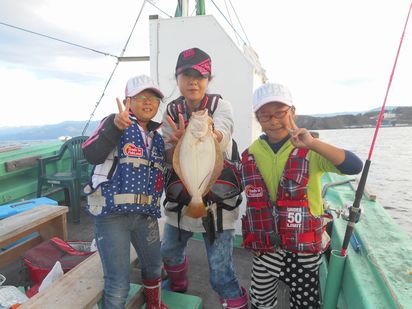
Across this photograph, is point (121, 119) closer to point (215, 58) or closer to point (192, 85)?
point (192, 85)

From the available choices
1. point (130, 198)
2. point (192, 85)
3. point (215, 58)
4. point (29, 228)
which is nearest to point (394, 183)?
point (215, 58)

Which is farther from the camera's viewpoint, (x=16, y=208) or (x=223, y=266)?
(x=16, y=208)

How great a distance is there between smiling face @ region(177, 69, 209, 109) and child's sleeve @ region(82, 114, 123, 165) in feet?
2.11

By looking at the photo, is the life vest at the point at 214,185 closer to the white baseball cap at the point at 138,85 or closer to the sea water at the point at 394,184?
the white baseball cap at the point at 138,85

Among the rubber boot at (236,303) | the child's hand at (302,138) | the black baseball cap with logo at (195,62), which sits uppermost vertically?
the black baseball cap with logo at (195,62)

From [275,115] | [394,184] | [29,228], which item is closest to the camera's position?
[275,115]

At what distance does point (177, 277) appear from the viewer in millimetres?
3035

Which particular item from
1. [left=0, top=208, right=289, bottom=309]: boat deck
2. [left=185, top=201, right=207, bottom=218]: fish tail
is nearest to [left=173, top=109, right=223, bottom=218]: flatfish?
[left=185, top=201, right=207, bottom=218]: fish tail

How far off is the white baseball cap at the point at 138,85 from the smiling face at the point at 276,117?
862mm

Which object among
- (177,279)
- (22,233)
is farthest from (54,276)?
(177,279)

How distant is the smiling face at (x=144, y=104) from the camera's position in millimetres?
2213

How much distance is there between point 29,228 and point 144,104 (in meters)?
2.21

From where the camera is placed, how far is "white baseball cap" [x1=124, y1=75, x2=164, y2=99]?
216 centimetres

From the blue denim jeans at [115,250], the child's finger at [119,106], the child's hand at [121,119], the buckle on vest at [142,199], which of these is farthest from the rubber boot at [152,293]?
the child's finger at [119,106]
